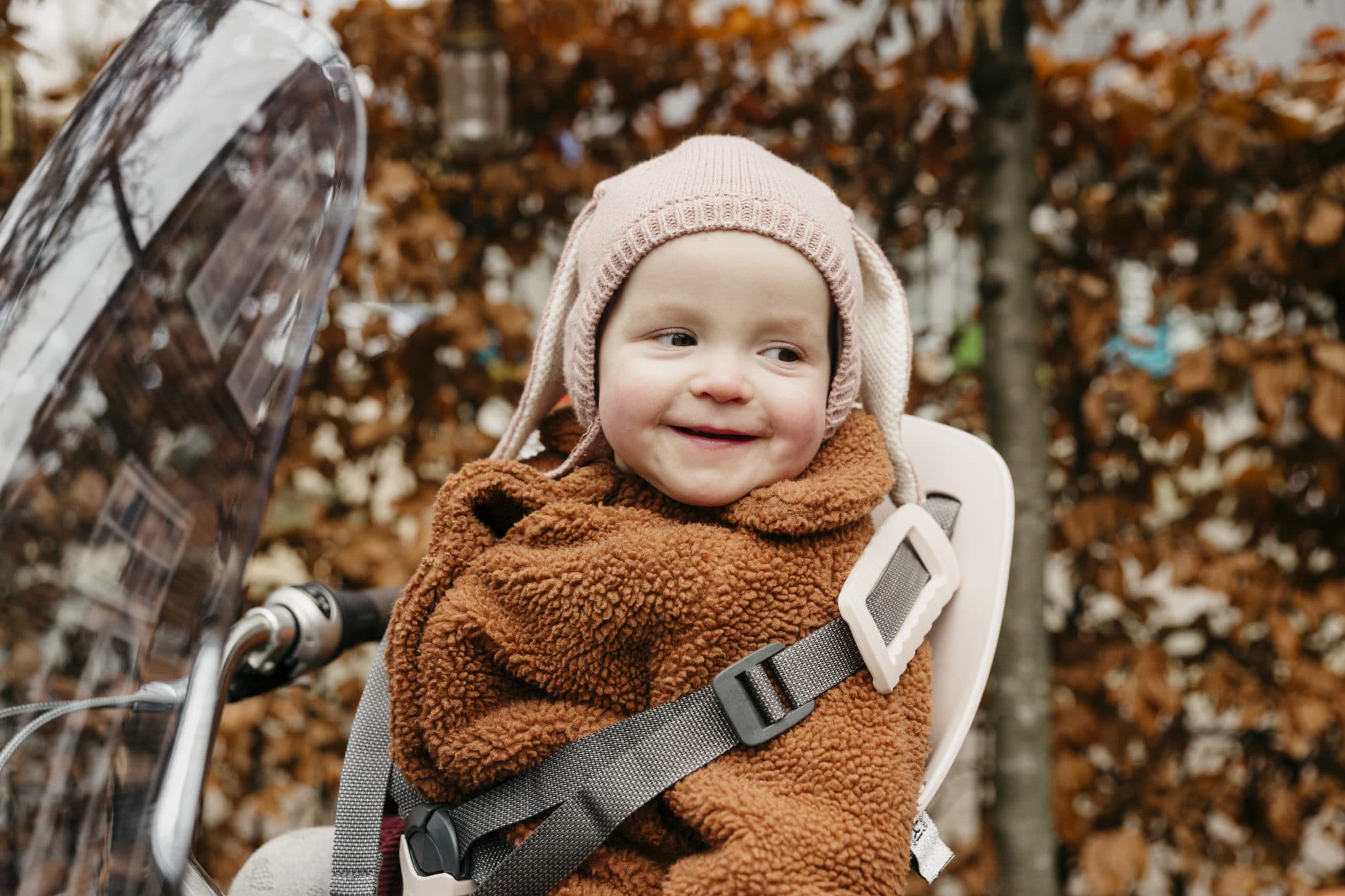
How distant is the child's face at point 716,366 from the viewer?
107 centimetres

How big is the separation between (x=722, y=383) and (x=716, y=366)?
0.08 ft

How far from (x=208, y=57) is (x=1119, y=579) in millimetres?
2233

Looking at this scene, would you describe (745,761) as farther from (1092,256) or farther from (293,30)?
(1092,256)

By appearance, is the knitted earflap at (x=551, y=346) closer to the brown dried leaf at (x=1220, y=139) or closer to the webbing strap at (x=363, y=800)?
the webbing strap at (x=363, y=800)

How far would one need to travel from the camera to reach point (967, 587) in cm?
119

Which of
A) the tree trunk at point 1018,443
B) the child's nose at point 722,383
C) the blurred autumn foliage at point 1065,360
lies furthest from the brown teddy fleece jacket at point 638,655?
the blurred autumn foliage at point 1065,360

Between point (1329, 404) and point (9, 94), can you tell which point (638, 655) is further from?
point (1329, 404)

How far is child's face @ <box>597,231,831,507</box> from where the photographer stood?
1.07 m

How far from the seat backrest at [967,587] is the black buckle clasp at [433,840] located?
466 mm

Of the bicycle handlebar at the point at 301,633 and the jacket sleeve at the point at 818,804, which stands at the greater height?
the jacket sleeve at the point at 818,804

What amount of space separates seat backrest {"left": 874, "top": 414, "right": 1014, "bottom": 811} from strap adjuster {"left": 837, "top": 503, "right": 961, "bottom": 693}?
3 cm

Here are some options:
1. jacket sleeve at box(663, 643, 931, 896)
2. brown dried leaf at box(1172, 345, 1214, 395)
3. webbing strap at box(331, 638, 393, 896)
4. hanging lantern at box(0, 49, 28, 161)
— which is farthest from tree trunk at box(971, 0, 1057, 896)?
hanging lantern at box(0, 49, 28, 161)

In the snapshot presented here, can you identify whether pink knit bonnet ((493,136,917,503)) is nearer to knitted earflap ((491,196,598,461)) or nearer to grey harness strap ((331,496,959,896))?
knitted earflap ((491,196,598,461))

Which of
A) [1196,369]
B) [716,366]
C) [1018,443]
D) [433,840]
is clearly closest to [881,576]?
[716,366]
